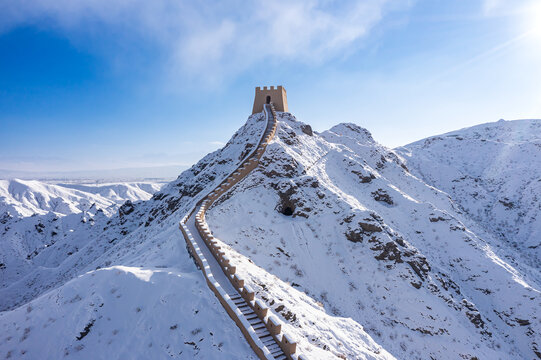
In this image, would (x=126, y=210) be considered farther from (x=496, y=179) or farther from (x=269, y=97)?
(x=496, y=179)

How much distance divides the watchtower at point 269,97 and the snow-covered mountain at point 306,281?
127 inches

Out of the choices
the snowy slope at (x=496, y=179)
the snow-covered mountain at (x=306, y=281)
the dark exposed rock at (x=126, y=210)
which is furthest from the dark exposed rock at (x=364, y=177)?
the dark exposed rock at (x=126, y=210)

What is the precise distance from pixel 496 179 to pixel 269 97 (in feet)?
212

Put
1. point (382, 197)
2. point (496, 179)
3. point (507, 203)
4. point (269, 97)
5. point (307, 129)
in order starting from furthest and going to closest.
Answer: point (496, 179)
point (507, 203)
point (269, 97)
point (307, 129)
point (382, 197)

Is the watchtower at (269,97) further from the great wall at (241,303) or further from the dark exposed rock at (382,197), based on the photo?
the great wall at (241,303)

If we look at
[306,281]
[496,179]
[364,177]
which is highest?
[496,179]

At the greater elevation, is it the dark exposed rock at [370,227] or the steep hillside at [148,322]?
the dark exposed rock at [370,227]

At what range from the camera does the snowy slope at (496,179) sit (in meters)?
47.2

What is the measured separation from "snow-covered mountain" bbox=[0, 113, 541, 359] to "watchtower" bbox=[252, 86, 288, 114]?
3.23 metres

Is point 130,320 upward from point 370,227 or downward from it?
downward

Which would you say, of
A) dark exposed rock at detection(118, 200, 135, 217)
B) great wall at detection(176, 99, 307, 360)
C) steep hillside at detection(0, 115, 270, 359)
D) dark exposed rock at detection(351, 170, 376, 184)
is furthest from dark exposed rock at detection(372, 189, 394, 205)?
dark exposed rock at detection(118, 200, 135, 217)

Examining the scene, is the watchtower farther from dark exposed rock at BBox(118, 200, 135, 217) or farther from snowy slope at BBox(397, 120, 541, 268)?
snowy slope at BBox(397, 120, 541, 268)

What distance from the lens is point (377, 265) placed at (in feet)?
75.4

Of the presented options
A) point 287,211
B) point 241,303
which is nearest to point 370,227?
point 287,211
